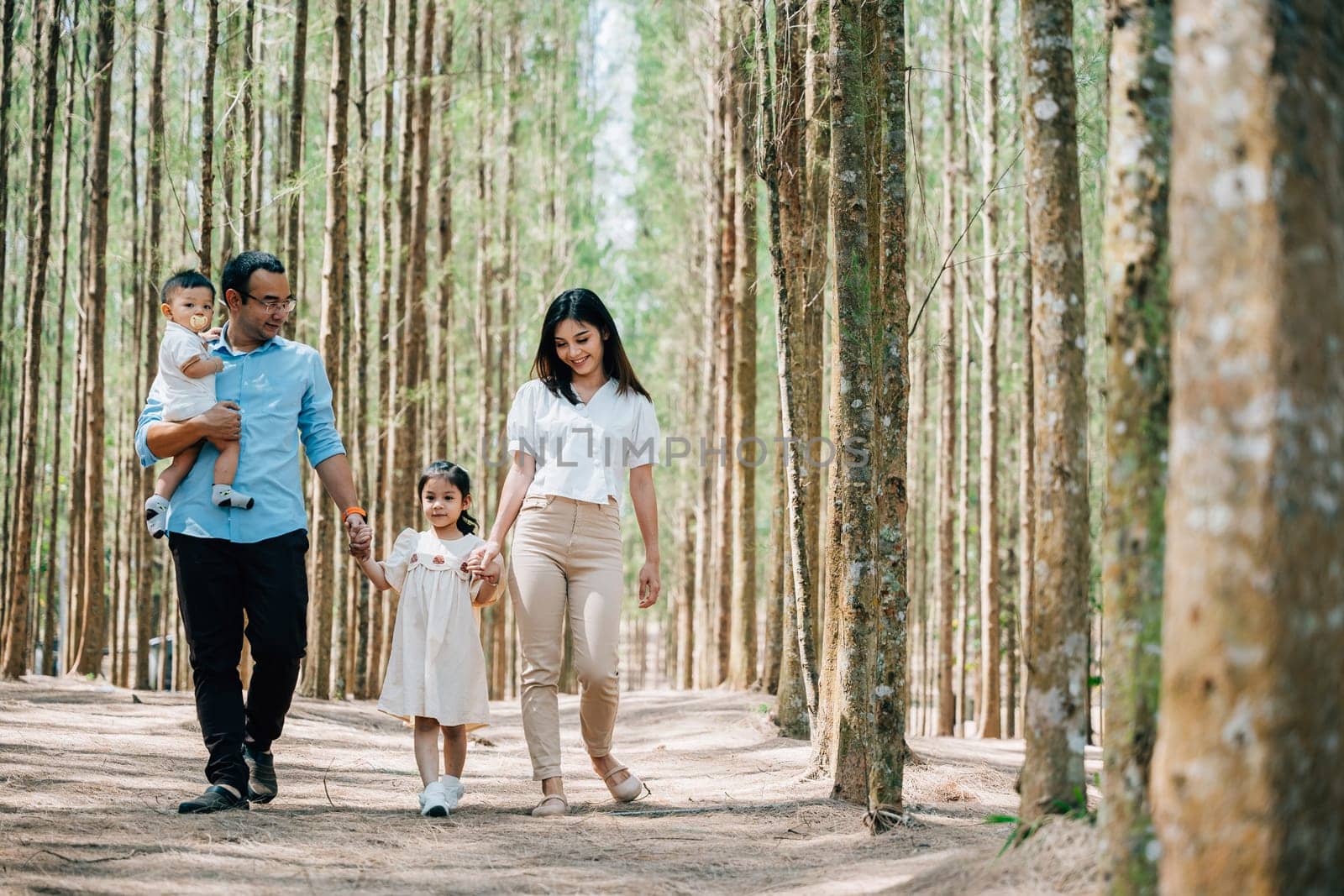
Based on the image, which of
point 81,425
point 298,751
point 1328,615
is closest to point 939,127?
point 81,425

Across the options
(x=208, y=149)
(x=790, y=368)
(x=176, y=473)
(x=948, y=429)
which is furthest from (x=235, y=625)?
(x=948, y=429)

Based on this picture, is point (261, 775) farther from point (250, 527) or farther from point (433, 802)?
point (250, 527)

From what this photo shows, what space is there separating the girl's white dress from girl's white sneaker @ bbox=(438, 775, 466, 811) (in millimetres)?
228

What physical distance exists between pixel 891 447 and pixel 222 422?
2.66m

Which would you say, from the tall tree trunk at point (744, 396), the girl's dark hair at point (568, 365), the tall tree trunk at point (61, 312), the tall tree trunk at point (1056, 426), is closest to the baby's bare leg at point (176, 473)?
the girl's dark hair at point (568, 365)

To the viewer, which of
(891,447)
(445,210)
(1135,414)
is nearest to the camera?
(1135,414)

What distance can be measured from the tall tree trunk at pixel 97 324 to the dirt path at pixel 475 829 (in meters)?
4.62

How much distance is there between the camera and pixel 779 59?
754 cm

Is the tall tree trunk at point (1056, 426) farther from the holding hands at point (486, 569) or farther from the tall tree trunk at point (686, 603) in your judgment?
the tall tree trunk at point (686, 603)

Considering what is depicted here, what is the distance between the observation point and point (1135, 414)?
2.45 metres

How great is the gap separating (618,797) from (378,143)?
11602 mm

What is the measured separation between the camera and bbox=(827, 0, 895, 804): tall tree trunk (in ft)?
15.2

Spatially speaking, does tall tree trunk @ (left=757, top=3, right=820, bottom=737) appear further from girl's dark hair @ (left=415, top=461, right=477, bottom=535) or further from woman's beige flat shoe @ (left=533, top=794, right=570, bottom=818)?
girl's dark hair @ (left=415, top=461, right=477, bottom=535)

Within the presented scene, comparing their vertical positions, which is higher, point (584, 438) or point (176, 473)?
point (584, 438)
